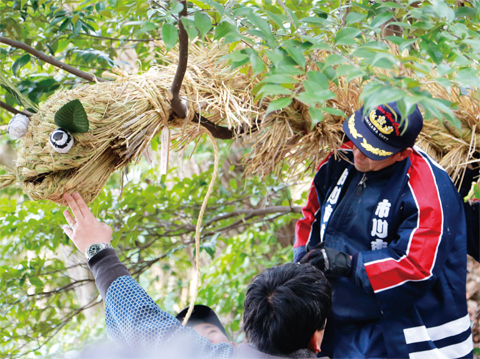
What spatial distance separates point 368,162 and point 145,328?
929 millimetres

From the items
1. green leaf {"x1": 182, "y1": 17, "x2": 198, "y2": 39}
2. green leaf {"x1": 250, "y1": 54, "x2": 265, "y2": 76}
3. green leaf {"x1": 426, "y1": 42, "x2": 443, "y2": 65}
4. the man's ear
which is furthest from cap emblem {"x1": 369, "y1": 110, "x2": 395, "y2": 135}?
green leaf {"x1": 182, "y1": 17, "x2": 198, "y2": 39}

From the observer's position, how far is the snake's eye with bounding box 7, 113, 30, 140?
4.49ft

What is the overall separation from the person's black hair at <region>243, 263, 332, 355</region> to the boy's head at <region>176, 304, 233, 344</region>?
0.13 meters

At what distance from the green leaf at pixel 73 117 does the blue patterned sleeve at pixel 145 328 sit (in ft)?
1.43

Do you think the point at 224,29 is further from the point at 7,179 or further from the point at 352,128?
the point at 7,179

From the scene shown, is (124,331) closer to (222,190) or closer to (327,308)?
(327,308)

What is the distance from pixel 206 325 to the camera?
1.42 meters

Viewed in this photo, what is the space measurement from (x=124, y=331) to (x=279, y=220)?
2.29 m

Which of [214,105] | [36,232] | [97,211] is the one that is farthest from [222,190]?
[214,105]

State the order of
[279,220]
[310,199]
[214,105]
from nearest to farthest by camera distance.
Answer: [214,105] < [310,199] < [279,220]

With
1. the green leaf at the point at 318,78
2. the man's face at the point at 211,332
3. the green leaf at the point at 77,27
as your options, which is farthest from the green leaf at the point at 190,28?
the green leaf at the point at 77,27

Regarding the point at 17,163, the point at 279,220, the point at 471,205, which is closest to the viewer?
the point at 17,163

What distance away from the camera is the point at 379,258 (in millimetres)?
1526

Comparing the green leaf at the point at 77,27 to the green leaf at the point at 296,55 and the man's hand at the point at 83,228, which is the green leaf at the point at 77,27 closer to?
Result: the man's hand at the point at 83,228
